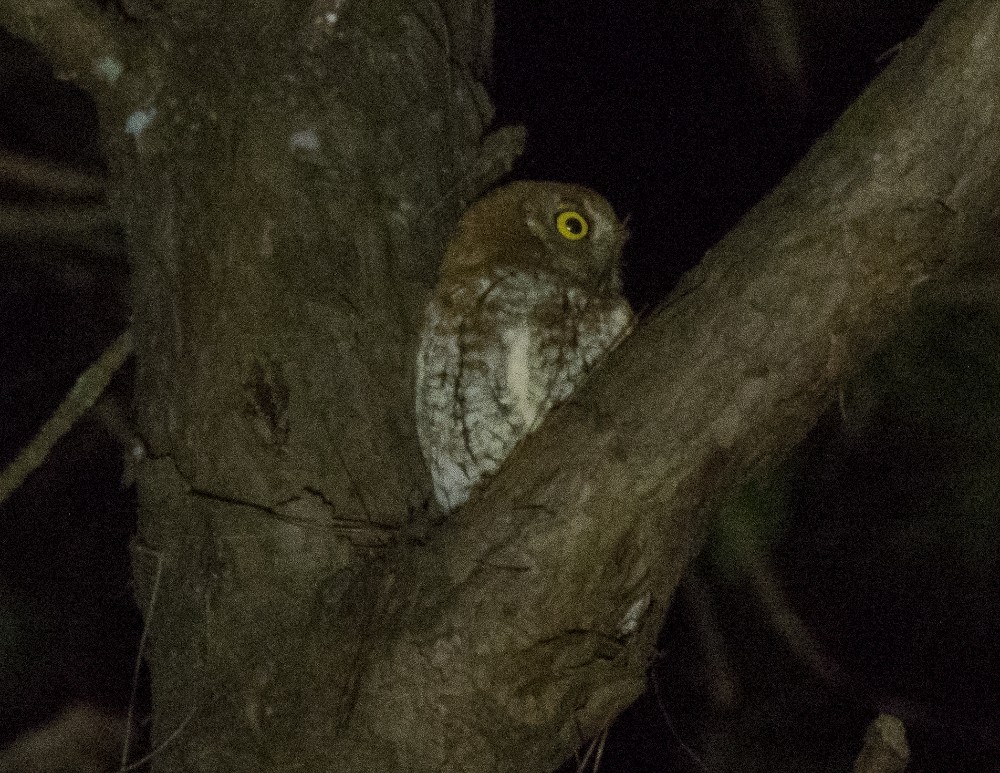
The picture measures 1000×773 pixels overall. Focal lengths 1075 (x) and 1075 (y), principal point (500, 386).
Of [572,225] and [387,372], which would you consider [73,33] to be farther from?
[572,225]

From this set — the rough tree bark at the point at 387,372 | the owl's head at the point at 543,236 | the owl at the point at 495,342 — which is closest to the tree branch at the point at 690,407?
the rough tree bark at the point at 387,372

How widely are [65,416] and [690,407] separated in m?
1.05

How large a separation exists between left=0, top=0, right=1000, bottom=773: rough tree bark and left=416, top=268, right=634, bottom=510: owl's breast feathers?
0.37ft

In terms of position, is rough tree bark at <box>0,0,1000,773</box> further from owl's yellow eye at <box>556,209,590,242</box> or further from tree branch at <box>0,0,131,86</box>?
owl's yellow eye at <box>556,209,590,242</box>

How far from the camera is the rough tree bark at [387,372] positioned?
3.80 ft

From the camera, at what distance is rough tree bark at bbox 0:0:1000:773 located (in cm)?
116

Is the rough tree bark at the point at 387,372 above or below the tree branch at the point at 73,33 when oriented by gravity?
below

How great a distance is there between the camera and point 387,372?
1.55 m

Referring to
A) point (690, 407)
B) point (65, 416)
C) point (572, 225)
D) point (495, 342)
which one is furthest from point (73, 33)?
point (690, 407)

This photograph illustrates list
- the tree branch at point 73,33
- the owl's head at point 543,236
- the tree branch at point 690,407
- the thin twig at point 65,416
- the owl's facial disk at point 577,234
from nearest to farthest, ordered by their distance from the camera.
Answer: the tree branch at point 690,407 → the tree branch at point 73,33 → the thin twig at point 65,416 → the owl's head at point 543,236 → the owl's facial disk at point 577,234

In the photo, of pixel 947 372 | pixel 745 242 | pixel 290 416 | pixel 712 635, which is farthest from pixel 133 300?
pixel 712 635

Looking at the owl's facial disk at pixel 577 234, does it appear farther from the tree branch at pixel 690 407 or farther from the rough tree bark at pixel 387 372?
the tree branch at pixel 690 407

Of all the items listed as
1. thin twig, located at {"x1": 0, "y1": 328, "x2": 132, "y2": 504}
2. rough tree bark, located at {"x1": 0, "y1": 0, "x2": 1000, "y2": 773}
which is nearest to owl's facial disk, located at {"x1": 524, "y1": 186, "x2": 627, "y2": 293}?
rough tree bark, located at {"x1": 0, "y1": 0, "x2": 1000, "y2": 773}

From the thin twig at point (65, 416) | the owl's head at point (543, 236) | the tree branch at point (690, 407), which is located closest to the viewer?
the tree branch at point (690, 407)
